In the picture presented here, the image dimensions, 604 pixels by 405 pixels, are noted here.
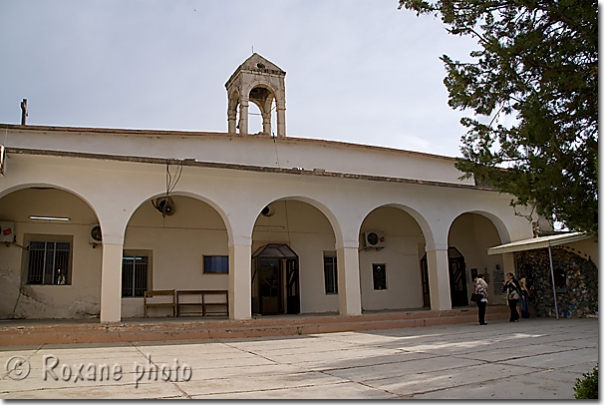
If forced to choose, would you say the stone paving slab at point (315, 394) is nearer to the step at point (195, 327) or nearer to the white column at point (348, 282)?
the step at point (195, 327)

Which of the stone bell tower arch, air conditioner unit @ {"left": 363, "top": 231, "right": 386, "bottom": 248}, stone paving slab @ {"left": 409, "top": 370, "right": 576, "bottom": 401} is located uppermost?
the stone bell tower arch

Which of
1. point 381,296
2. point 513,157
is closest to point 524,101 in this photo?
point 513,157

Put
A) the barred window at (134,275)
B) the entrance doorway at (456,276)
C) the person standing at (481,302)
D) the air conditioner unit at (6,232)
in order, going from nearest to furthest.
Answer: the air conditioner unit at (6,232)
the person standing at (481,302)
the barred window at (134,275)
the entrance doorway at (456,276)

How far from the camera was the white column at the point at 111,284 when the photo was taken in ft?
34.5

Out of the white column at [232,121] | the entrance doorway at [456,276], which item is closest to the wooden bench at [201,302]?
the white column at [232,121]

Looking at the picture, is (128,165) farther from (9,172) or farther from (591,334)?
(591,334)

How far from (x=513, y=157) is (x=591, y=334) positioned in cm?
585

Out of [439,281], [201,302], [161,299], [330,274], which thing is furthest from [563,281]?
[161,299]

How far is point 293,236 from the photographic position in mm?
15477

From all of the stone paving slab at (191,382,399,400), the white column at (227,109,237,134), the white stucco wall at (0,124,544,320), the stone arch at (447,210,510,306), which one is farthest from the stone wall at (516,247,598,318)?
the stone paving slab at (191,382,399,400)

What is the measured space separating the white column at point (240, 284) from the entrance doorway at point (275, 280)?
2769 millimetres

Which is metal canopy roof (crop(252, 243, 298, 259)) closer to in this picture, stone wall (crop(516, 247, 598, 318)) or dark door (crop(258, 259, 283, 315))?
dark door (crop(258, 259, 283, 315))

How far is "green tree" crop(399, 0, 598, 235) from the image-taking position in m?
5.07

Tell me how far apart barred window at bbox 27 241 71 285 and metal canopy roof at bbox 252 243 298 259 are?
4868mm
